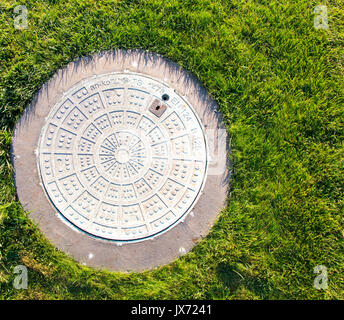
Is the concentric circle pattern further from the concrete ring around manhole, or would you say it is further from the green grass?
the green grass

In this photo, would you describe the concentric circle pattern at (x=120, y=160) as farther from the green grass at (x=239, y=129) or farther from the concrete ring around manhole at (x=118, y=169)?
the green grass at (x=239, y=129)

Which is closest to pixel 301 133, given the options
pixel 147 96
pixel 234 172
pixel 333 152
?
pixel 333 152

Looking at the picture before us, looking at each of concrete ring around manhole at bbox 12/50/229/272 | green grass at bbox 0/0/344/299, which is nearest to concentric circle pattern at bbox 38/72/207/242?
concrete ring around manhole at bbox 12/50/229/272

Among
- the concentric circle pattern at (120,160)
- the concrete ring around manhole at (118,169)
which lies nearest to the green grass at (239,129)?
the concrete ring around manhole at (118,169)

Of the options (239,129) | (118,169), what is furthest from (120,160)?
(239,129)

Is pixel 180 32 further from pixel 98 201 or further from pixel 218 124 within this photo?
pixel 98 201
